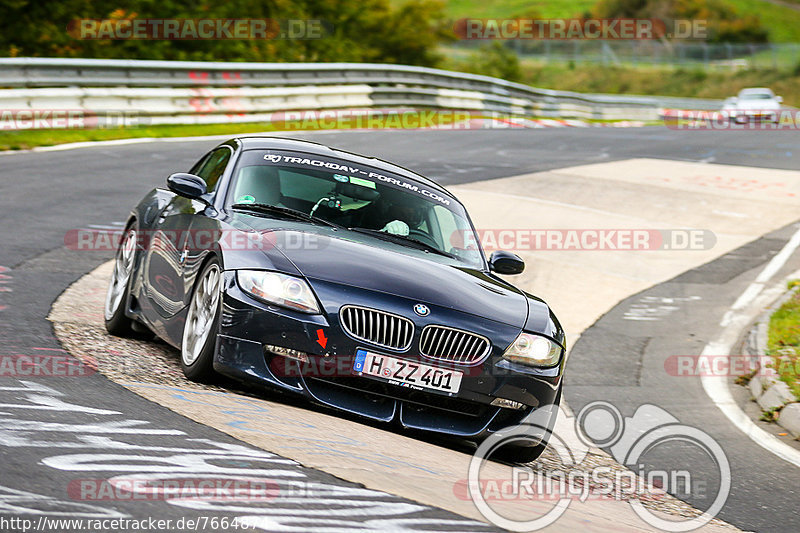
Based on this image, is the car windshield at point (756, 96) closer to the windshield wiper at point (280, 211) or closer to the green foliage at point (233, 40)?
the green foliage at point (233, 40)

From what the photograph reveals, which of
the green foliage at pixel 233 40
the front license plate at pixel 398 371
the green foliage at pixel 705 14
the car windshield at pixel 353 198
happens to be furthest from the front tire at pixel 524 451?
the green foliage at pixel 705 14

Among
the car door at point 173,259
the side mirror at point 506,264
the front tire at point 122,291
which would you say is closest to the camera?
the car door at point 173,259

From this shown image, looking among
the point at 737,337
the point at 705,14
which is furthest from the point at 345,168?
the point at 705,14

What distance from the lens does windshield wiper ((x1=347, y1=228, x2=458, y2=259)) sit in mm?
7012

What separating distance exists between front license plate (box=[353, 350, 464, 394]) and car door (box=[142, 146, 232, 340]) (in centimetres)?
136

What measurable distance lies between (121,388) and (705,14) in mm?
103058

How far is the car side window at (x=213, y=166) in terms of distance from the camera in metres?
7.49

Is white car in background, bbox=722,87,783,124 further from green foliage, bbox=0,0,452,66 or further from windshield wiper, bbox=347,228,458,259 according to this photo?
windshield wiper, bbox=347,228,458,259

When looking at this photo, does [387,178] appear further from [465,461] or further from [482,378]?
[465,461]

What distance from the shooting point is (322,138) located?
74.5 feet

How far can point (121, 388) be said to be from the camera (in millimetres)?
5742

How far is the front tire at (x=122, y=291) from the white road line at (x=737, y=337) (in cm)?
433

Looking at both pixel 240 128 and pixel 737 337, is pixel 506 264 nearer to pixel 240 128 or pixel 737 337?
pixel 737 337

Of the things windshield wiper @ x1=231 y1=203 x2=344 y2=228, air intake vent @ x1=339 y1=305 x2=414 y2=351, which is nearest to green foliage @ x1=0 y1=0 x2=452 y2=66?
windshield wiper @ x1=231 y1=203 x2=344 y2=228
